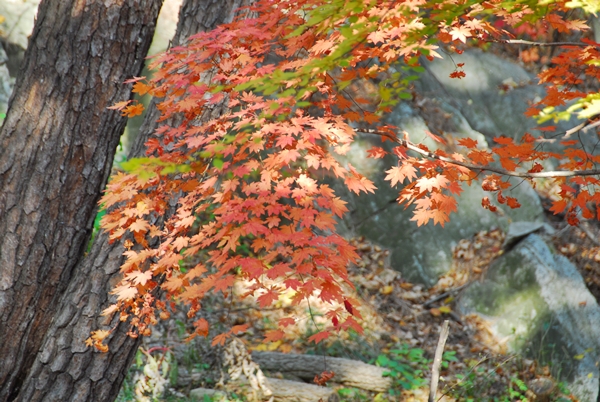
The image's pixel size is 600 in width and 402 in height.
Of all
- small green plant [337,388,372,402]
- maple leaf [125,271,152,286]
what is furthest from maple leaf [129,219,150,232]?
small green plant [337,388,372,402]

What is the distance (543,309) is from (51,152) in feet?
17.3

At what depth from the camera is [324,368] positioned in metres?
4.50

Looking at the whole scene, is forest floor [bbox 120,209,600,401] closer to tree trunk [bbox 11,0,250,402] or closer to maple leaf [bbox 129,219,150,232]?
tree trunk [bbox 11,0,250,402]

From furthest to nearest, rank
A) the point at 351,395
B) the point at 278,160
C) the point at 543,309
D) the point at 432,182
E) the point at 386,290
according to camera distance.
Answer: the point at 386,290, the point at 543,309, the point at 351,395, the point at 432,182, the point at 278,160

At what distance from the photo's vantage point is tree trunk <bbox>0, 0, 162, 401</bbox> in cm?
308

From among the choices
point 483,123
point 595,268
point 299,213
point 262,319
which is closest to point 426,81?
point 483,123

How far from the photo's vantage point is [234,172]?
2.29m

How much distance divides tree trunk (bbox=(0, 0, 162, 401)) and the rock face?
183 inches

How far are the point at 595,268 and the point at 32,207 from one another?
6131mm

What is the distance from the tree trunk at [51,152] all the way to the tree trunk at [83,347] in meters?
0.20

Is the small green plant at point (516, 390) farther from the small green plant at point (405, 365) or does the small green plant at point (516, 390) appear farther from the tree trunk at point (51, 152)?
the tree trunk at point (51, 152)

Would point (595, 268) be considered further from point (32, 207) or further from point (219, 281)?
point (32, 207)

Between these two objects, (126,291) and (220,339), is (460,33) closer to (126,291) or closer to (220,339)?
(220,339)

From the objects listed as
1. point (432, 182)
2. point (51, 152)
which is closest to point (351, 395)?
point (432, 182)
